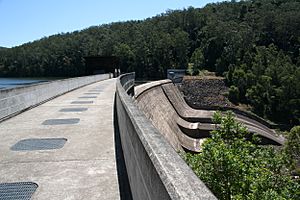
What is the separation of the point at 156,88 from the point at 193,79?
52802 millimetres

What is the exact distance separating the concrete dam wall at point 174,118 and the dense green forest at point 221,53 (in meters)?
33.1

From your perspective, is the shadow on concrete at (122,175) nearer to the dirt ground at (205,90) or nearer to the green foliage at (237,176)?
the green foliage at (237,176)

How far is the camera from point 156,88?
38.0m

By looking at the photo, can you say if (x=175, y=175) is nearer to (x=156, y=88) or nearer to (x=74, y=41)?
(x=156, y=88)

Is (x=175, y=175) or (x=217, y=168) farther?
(x=217, y=168)

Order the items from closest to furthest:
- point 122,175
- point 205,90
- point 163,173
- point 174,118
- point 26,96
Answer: point 163,173, point 122,175, point 26,96, point 174,118, point 205,90

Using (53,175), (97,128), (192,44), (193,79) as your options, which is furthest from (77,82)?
(192,44)

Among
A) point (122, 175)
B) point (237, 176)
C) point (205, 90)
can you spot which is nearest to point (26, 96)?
point (237, 176)

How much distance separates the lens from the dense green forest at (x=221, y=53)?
3063 inches

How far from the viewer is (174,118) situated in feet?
122

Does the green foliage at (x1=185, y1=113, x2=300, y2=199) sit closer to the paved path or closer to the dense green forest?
the paved path

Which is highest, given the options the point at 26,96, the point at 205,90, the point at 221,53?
the point at 221,53

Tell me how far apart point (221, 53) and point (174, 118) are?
84238 mm

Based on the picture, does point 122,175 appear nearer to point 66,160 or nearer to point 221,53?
point 66,160
